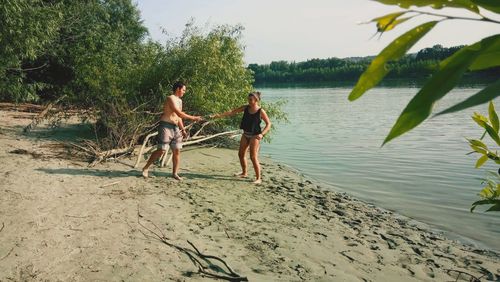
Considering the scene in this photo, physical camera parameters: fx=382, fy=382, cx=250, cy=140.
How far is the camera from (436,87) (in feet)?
2.14

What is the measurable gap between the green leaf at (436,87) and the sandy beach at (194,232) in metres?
3.96

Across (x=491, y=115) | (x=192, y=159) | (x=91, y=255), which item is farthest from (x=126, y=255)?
(x=192, y=159)

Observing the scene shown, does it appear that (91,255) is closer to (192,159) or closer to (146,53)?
(192,159)

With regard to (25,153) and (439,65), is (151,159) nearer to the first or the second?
(25,153)

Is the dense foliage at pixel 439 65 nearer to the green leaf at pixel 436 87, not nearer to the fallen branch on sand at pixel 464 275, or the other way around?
the green leaf at pixel 436 87

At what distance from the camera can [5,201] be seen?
19.9 ft

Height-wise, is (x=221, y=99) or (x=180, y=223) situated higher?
(x=221, y=99)

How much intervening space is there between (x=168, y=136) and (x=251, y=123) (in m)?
1.91

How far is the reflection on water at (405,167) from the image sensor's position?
789 cm

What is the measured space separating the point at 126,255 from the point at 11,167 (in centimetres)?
515

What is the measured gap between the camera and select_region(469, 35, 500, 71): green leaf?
0.69 meters

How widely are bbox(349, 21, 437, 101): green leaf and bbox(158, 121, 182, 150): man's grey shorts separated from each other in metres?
7.92

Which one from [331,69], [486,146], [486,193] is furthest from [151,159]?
[331,69]

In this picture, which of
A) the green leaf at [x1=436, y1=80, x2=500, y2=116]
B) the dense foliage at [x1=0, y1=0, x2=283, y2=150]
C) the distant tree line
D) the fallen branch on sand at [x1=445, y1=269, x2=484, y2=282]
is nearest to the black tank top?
the dense foliage at [x1=0, y1=0, x2=283, y2=150]
